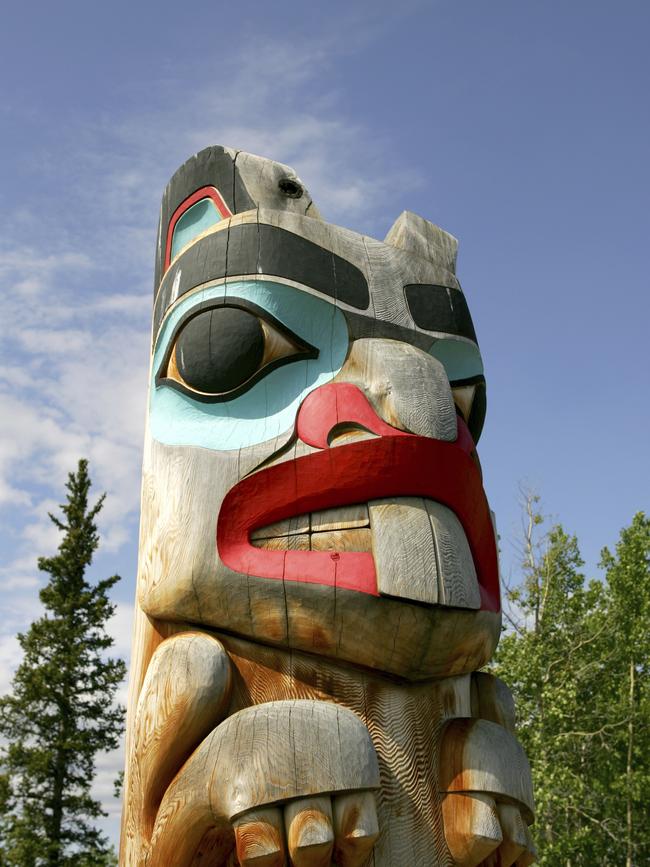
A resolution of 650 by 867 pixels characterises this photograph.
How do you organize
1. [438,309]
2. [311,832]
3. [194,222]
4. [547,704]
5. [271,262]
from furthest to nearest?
[547,704] → [194,222] → [438,309] → [271,262] → [311,832]

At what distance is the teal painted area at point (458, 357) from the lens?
376 centimetres

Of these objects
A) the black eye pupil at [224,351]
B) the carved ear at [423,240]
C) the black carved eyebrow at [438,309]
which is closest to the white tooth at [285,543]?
the black eye pupil at [224,351]

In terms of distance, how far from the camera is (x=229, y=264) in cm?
354

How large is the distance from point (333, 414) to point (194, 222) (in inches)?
56.1

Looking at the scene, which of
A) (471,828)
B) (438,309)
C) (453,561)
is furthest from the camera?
(438,309)

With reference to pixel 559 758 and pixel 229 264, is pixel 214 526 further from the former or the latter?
pixel 559 758

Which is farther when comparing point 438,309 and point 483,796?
point 438,309

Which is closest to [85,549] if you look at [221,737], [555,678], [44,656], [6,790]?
[44,656]

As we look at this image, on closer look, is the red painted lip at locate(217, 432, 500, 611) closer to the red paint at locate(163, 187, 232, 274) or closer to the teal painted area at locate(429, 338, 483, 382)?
the teal painted area at locate(429, 338, 483, 382)

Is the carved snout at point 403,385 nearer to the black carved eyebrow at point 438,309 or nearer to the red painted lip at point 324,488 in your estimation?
the red painted lip at point 324,488

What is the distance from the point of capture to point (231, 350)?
11.1 ft

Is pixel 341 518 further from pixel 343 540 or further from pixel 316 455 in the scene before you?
pixel 316 455

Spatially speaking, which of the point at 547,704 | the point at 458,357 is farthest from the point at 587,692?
the point at 458,357

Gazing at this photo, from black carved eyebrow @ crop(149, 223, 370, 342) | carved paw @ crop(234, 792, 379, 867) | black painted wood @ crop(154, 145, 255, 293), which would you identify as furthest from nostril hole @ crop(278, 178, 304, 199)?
carved paw @ crop(234, 792, 379, 867)
